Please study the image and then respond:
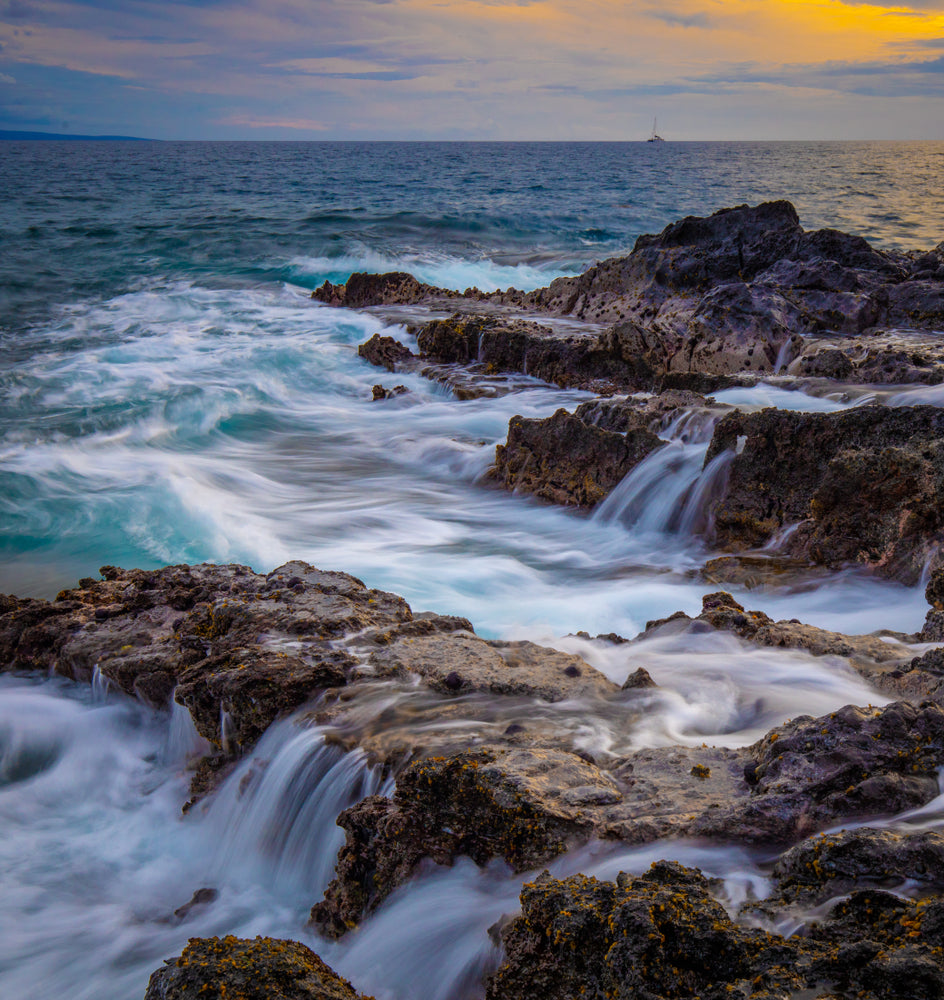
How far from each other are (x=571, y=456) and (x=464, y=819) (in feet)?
17.0

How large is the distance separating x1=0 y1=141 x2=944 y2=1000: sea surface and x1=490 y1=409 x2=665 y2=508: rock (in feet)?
0.64

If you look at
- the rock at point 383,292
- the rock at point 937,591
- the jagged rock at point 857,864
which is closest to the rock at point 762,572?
the rock at point 937,591

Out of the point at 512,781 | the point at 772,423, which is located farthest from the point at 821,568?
the point at 512,781

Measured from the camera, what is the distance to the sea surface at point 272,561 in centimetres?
321

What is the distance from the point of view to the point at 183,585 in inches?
211

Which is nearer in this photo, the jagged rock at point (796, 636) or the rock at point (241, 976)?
the rock at point (241, 976)

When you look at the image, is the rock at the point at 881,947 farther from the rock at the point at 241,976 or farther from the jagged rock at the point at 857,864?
the rock at the point at 241,976

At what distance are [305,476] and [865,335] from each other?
7375 mm

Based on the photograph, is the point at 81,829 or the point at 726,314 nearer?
the point at 81,829

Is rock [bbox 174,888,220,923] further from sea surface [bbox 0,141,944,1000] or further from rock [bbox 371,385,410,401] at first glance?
rock [bbox 371,385,410,401]

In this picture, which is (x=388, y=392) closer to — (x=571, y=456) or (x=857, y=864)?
(x=571, y=456)

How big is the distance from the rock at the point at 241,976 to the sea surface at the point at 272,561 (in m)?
0.51

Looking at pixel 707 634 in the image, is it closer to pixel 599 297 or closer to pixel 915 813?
pixel 915 813

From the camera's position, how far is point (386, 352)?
13.1m
